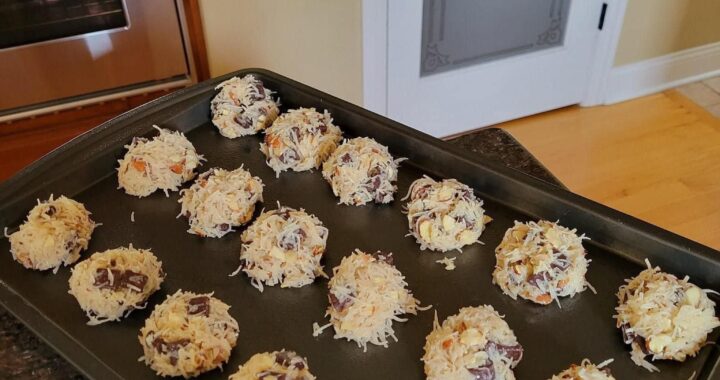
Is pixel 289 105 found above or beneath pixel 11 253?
above

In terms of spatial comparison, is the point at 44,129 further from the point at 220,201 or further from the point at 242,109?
the point at 220,201

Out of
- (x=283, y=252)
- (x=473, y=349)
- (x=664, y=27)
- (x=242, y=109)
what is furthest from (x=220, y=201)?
(x=664, y=27)

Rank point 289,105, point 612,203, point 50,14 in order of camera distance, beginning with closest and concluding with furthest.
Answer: point 289,105
point 50,14
point 612,203

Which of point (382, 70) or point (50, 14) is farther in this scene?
point (382, 70)

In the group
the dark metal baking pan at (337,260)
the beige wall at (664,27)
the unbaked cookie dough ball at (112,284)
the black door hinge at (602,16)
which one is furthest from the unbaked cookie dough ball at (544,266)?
the beige wall at (664,27)

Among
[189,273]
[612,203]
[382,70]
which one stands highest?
[189,273]

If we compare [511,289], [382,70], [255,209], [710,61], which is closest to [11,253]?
[255,209]

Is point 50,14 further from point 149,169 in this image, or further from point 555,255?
point 555,255
